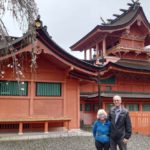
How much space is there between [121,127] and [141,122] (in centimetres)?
1118

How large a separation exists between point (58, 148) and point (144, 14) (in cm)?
1802

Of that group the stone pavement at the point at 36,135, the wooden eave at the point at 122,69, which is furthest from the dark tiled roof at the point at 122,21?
the stone pavement at the point at 36,135

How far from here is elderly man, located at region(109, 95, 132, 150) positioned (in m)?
6.59

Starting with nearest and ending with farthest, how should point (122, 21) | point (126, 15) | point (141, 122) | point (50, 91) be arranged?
point (50, 91), point (141, 122), point (122, 21), point (126, 15)

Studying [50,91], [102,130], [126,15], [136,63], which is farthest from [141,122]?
[126,15]

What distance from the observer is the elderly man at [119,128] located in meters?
6.59

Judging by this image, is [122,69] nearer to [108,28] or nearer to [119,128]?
[108,28]

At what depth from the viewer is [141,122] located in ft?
56.6

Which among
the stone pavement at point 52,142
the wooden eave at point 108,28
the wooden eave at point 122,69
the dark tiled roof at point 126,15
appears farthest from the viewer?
the dark tiled roof at point 126,15

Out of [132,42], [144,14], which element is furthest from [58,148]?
[144,14]

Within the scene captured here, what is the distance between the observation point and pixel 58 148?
10.4 m

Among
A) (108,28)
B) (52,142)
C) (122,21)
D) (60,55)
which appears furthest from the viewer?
(122,21)

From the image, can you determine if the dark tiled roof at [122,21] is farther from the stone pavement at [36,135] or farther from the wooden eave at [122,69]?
the stone pavement at [36,135]

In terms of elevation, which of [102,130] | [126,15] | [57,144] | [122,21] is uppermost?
[126,15]
